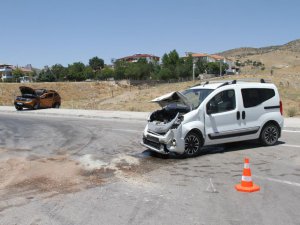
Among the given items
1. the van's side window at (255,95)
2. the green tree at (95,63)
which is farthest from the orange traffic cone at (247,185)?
the green tree at (95,63)

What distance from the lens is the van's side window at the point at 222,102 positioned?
1089cm

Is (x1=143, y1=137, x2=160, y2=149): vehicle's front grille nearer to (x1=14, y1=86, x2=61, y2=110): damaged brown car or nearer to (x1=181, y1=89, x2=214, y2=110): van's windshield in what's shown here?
(x1=181, y1=89, x2=214, y2=110): van's windshield

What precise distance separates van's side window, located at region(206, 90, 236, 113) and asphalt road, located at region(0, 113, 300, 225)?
1.14 meters

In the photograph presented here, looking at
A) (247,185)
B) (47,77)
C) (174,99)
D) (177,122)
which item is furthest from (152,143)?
(47,77)

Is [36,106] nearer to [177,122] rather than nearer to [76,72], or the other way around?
[177,122]

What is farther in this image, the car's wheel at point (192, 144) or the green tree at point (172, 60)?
the green tree at point (172, 60)

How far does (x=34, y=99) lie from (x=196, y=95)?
78.3ft

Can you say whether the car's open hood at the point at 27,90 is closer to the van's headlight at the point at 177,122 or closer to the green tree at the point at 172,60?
the van's headlight at the point at 177,122

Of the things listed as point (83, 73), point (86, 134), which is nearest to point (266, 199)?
point (86, 134)

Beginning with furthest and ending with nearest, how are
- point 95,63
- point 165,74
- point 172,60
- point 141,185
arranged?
point 95,63 → point 172,60 → point 165,74 → point 141,185

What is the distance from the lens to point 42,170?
9.36m

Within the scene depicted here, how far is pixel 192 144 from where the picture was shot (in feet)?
34.4

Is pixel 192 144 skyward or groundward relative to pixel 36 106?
skyward

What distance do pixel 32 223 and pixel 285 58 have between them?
200 metres
